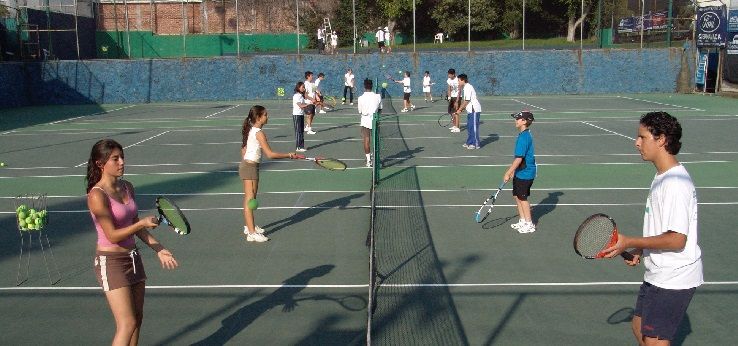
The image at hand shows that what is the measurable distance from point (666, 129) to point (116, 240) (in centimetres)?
380

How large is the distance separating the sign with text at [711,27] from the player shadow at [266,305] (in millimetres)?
31470

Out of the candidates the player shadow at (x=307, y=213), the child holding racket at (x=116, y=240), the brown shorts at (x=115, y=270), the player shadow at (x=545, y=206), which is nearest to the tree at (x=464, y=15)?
Result: the player shadow at (x=545, y=206)

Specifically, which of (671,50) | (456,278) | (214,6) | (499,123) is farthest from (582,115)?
(214,6)

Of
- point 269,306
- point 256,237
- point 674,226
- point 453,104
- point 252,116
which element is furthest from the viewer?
point 453,104

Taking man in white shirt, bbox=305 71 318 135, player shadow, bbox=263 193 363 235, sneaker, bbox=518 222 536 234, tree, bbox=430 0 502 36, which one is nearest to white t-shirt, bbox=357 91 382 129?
player shadow, bbox=263 193 363 235

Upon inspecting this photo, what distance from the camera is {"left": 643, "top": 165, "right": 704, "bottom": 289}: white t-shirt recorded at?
457 centimetres

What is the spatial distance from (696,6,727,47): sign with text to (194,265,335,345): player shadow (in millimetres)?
31470

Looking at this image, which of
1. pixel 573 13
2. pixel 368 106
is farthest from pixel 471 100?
pixel 573 13

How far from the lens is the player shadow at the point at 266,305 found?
7.10m

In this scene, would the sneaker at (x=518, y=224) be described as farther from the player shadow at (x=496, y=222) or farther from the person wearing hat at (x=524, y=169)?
the player shadow at (x=496, y=222)

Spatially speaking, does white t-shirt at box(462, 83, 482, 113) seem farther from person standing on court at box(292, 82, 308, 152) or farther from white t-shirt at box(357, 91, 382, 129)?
person standing on court at box(292, 82, 308, 152)

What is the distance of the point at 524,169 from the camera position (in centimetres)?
1052

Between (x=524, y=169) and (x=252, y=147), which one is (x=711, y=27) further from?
(x=252, y=147)

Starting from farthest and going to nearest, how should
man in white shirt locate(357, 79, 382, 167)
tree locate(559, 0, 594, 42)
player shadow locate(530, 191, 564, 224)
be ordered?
tree locate(559, 0, 594, 42)
man in white shirt locate(357, 79, 382, 167)
player shadow locate(530, 191, 564, 224)
